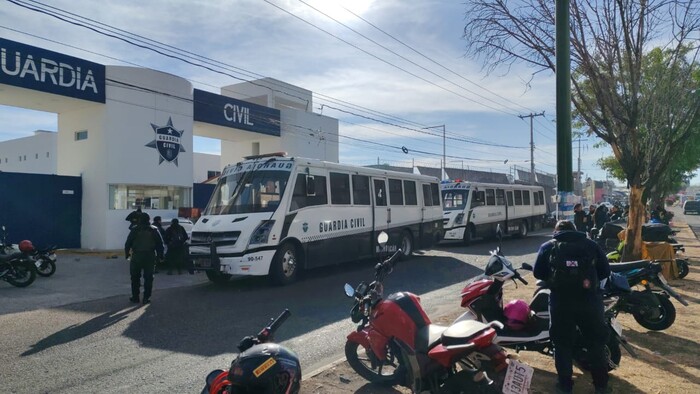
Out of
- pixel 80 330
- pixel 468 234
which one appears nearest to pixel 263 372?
pixel 80 330

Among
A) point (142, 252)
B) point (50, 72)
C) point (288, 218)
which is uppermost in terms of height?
point (50, 72)

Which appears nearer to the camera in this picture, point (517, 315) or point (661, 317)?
point (517, 315)

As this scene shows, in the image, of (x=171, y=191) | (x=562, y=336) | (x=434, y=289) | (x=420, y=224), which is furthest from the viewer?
(x=171, y=191)

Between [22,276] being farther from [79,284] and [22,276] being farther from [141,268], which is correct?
[141,268]

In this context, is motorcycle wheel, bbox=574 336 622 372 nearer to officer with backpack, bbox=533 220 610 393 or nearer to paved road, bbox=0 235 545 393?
officer with backpack, bbox=533 220 610 393

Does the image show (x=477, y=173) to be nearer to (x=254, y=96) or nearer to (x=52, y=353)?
(x=254, y=96)

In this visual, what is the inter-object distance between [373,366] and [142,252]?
5.85 metres

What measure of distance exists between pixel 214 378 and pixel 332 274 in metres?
9.17

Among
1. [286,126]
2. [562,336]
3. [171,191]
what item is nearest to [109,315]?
[562,336]

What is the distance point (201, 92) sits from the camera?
21.6m

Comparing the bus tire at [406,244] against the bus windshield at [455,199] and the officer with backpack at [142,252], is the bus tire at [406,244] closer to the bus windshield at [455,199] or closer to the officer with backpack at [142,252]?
the bus windshield at [455,199]

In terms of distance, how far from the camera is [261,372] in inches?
118

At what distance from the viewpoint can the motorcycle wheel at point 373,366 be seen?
4824 millimetres

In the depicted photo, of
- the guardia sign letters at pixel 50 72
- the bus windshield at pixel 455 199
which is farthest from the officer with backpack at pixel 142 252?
the bus windshield at pixel 455 199
